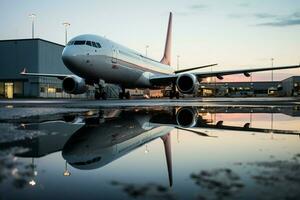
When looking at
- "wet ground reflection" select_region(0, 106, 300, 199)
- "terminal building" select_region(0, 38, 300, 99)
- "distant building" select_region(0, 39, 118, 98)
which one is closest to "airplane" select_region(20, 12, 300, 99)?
"wet ground reflection" select_region(0, 106, 300, 199)

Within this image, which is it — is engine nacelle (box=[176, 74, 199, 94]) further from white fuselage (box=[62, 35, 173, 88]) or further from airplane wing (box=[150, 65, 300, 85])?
white fuselage (box=[62, 35, 173, 88])

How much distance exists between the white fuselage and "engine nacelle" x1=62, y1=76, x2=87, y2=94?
2269 mm

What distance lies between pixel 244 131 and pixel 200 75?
62.1 ft

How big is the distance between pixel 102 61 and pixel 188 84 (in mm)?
6169

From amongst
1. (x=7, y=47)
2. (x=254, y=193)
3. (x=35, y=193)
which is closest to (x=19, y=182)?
(x=35, y=193)

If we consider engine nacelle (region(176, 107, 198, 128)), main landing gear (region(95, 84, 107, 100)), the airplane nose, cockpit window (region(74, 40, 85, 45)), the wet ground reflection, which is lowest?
the wet ground reflection

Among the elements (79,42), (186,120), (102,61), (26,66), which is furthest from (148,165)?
(26,66)

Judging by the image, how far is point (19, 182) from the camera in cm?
228

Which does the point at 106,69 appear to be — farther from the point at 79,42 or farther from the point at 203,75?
the point at 203,75

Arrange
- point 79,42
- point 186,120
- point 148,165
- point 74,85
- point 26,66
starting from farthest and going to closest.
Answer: point 26,66 → point 74,85 → point 79,42 → point 186,120 → point 148,165

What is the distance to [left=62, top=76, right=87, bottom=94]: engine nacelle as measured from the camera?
71.3ft

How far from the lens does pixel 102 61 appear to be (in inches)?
739

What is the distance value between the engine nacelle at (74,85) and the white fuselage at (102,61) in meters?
2.27

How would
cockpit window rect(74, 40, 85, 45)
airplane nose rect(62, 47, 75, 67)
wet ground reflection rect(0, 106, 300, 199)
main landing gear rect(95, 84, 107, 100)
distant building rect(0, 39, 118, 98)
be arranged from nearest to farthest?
wet ground reflection rect(0, 106, 300, 199)
airplane nose rect(62, 47, 75, 67)
cockpit window rect(74, 40, 85, 45)
main landing gear rect(95, 84, 107, 100)
distant building rect(0, 39, 118, 98)
